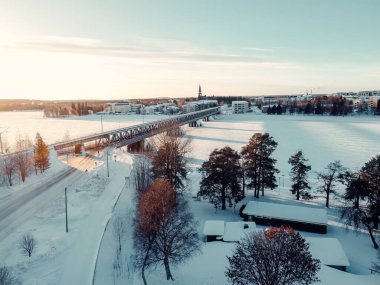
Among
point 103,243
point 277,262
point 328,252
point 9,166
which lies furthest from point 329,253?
point 9,166

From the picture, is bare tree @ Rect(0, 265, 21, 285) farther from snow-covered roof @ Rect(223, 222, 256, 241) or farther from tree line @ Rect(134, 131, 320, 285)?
snow-covered roof @ Rect(223, 222, 256, 241)

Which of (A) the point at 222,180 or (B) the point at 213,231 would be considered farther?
(A) the point at 222,180

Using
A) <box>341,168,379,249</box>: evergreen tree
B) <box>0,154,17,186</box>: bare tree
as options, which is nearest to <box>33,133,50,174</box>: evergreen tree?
<box>0,154,17,186</box>: bare tree

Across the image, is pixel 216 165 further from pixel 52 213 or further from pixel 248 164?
pixel 52 213

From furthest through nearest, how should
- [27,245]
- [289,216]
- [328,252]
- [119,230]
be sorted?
[289,216] → [119,230] → [27,245] → [328,252]

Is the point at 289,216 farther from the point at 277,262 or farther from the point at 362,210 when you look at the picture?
the point at 277,262

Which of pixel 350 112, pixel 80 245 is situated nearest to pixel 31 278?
pixel 80 245
